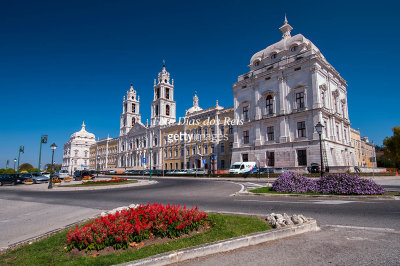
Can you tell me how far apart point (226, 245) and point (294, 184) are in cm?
1001

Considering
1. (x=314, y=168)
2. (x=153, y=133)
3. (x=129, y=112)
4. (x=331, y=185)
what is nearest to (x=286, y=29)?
(x=314, y=168)

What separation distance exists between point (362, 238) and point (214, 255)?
122 inches

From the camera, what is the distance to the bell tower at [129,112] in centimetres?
8675

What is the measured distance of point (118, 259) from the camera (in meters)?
3.84

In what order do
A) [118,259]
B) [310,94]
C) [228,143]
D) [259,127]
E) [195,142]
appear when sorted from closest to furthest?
[118,259] → [310,94] → [259,127] → [228,143] → [195,142]

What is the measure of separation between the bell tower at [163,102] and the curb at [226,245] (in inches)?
2607

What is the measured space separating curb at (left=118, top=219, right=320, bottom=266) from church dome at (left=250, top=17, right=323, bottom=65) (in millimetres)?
34882

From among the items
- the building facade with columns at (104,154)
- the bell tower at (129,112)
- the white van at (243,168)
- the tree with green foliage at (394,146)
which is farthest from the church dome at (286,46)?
the building facade with columns at (104,154)

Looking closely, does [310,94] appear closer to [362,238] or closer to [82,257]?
[362,238]

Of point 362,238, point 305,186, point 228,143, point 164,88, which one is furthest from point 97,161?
point 362,238

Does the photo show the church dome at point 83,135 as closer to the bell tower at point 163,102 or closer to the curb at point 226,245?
the bell tower at point 163,102

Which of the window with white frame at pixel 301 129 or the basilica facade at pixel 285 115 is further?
the window with white frame at pixel 301 129

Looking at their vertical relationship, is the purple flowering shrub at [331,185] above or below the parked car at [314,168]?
below

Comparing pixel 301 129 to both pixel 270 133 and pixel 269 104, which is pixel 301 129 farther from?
pixel 269 104
